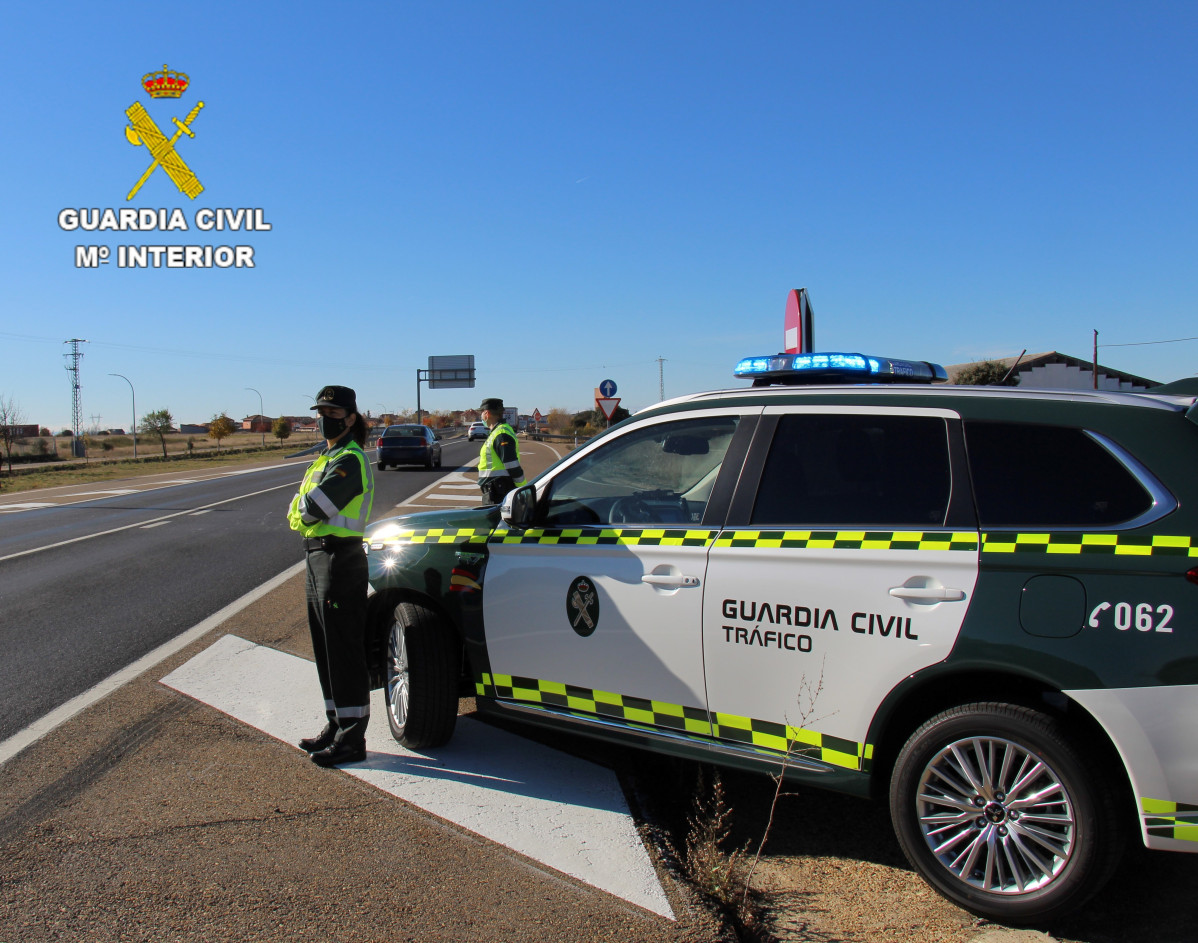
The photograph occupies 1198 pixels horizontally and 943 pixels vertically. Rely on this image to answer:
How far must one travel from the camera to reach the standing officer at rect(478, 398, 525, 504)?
35.4 ft

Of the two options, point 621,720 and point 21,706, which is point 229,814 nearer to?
point 621,720

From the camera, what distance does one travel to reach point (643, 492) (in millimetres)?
4566

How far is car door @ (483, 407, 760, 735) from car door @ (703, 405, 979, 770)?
0.41ft

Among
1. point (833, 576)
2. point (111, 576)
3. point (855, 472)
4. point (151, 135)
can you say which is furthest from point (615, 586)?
point (151, 135)

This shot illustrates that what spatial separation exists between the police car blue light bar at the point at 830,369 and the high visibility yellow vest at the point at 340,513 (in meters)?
1.92

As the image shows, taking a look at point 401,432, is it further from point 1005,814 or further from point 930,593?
point 1005,814

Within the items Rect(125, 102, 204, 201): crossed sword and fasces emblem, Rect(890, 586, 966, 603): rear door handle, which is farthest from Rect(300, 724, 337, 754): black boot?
Rect(125, 102, 204, 201): crossed sword and fasces emblem

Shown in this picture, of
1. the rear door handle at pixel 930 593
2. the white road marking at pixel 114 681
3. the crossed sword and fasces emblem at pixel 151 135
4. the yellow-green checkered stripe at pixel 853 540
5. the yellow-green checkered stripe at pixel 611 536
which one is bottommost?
the white road marking at pixel 114 681

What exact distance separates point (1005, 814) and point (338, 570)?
9.94 feet

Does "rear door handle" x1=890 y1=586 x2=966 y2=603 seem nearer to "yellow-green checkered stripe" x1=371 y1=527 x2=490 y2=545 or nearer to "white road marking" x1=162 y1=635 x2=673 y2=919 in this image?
"white road marking" x1=162 y1=635 x2=673 y2=919

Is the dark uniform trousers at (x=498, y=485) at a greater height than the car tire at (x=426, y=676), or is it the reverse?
the dark uniform trousers at (x=498, y=485)

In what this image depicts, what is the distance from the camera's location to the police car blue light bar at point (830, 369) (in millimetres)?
3773

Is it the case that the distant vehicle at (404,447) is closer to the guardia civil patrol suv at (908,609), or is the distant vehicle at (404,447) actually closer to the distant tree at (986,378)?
the distant tree at (986,378)

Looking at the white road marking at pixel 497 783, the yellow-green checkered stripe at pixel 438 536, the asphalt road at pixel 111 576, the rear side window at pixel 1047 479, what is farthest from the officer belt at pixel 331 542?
the rear side window at pixel 1047 479
